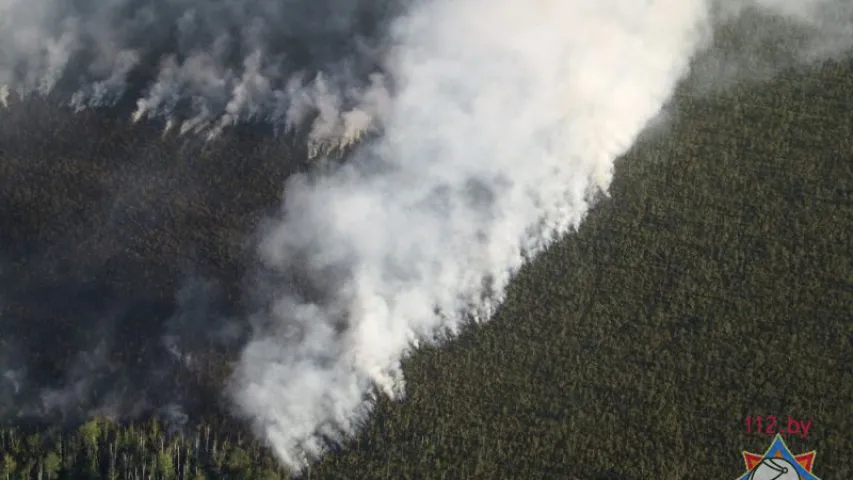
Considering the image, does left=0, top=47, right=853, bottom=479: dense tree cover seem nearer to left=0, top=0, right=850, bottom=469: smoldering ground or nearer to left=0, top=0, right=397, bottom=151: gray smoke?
left=0, top=0, right=850, bottom=469: smoldering ground

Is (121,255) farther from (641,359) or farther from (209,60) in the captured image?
(641,359)

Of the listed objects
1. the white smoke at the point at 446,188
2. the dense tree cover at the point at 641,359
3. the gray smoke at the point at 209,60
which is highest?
the gray smoke at the point at 209,60

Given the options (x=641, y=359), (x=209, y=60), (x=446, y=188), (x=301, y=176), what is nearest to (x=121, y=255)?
(x=301, y=176)

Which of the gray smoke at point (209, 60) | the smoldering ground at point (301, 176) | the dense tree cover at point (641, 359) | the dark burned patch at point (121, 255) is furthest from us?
the gray smoke at point (209, 60)

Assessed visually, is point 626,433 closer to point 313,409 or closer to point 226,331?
point 313,409

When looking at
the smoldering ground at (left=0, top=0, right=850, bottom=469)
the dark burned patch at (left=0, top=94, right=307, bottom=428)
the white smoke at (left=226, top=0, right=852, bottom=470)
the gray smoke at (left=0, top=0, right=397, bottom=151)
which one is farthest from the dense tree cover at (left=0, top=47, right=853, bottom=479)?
the gray smoke at (left=0, top=0, right=397, bottom=151)

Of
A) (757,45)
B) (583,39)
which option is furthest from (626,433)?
(757,45)

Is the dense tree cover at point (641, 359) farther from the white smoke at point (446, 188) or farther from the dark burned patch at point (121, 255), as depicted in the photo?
the white smoke at point (446, 188)

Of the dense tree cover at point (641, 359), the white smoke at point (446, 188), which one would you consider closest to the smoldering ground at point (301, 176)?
the white smoke at point (446, 188)
